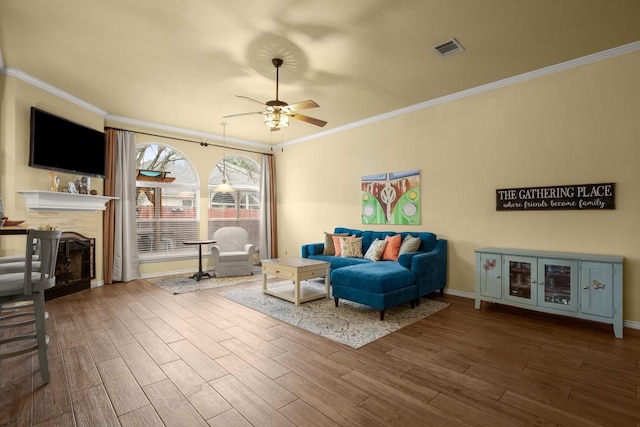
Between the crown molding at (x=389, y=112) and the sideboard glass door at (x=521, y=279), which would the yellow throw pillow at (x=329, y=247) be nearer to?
the crown molding at (x=389, y=112)

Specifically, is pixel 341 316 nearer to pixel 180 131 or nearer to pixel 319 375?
pixel 319 375

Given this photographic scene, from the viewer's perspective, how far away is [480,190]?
4367mm

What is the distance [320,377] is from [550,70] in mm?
4201

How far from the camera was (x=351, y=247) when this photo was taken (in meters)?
5.25

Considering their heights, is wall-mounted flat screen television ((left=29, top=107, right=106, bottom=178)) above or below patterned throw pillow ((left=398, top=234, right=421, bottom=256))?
above

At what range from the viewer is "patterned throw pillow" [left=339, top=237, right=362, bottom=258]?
17.1ft

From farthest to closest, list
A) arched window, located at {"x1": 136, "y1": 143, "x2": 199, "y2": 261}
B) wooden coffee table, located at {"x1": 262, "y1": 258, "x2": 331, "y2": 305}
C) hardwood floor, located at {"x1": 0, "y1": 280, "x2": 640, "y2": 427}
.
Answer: arched window, located at {"x1": 136, "y1": 143, "x2": 199, "y2": 261}
wooden coffee table, located at {"x1": 262, "y1": 258, "x2": 331, "y2": 305}
hardwood floor, located at {"x1": 0, "y1": 280, "x2": 640, "y2": 427}

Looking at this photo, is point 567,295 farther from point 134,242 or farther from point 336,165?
point 134,242

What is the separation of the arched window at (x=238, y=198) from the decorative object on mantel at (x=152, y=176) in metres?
0.85

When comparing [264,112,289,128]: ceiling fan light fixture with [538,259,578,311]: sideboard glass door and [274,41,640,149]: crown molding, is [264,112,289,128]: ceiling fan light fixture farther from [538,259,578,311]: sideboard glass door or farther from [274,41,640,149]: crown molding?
[538,259,578,311]: sideboard glass door

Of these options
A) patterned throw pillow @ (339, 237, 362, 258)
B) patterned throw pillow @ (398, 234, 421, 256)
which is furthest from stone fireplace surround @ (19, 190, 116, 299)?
patterned throw pillow @ (398, 234, 421, 256)

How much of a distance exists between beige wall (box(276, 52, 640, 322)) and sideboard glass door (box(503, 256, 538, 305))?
0.48 metres

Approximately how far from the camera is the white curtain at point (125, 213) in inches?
217

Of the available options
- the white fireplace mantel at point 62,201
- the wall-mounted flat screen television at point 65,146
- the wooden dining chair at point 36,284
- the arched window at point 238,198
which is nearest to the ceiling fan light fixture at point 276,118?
the wooden dining chair at point 36,284
